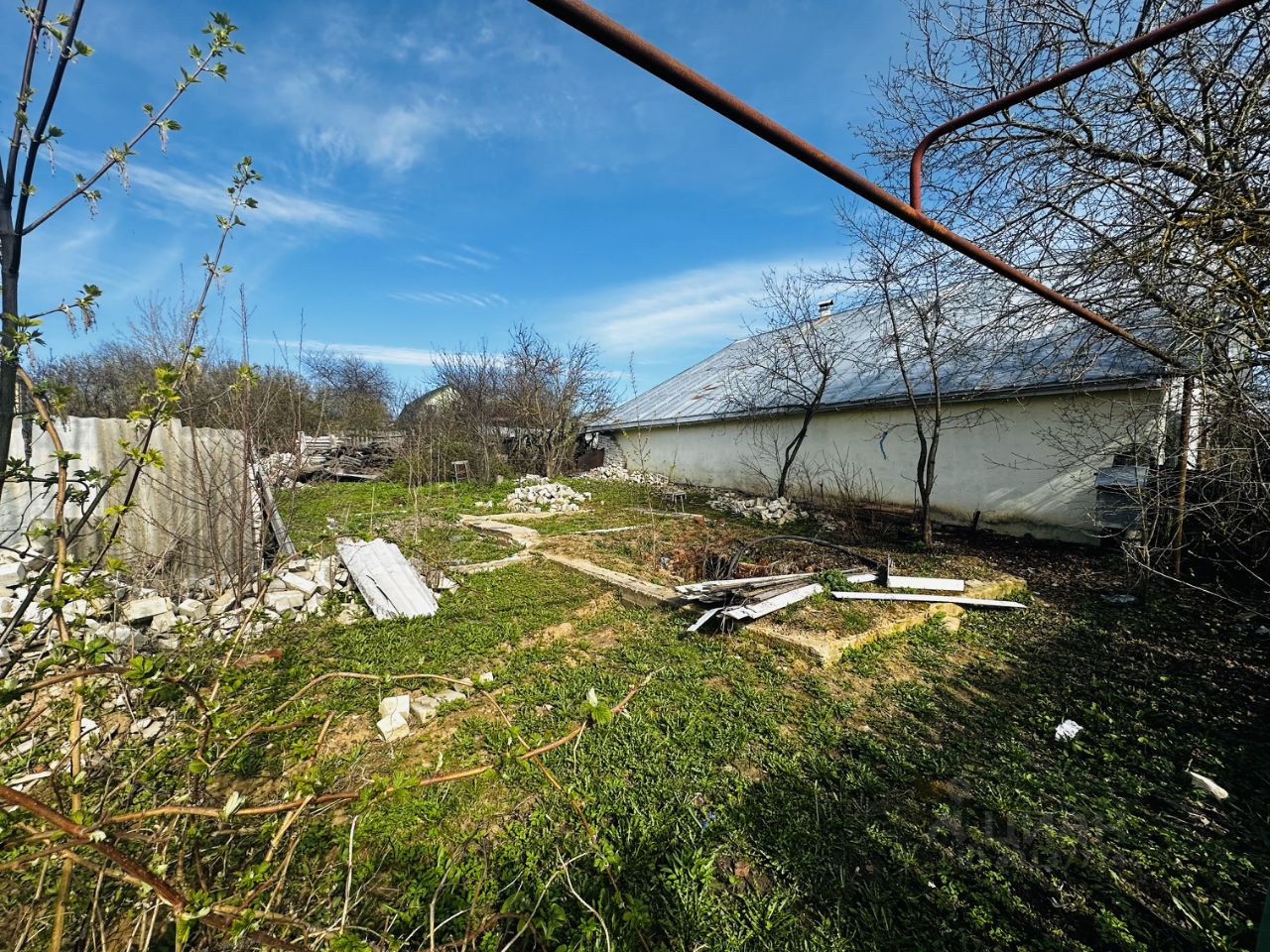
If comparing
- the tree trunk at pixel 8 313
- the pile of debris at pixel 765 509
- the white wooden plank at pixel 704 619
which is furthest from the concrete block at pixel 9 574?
the pile of debris at pixel 765 509

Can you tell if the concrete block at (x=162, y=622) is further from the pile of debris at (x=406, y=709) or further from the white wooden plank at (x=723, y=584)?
the white wooden plank at (x=723, y=584)

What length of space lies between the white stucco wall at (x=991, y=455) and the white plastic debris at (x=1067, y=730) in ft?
10.7

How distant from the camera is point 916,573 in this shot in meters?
6.01

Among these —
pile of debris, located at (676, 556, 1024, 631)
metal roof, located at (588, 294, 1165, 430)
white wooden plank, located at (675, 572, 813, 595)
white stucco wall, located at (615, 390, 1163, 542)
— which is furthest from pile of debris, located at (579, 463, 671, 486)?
white wooden plank, located at (675, 572, 813, 595)

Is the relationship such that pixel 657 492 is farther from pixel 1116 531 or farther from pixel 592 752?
pixel 592 752

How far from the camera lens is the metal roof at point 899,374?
606 cm

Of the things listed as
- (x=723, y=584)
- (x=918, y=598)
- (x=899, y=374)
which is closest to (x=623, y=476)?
(x=899, y=374)

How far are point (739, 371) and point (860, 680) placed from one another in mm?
12411

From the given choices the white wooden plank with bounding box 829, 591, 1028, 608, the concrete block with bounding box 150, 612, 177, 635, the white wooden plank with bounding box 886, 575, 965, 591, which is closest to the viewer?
the concrete block with bounding box 150, 612, 177, 635

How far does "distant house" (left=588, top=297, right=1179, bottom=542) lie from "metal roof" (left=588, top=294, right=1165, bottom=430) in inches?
1.4

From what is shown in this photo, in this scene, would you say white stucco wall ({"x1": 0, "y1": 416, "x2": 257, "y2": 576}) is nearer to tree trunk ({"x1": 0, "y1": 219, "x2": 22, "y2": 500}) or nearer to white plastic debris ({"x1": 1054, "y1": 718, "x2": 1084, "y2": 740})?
tree trunk ({"x1": 0, "y1": 219, "x2": 22, "y2": 500})

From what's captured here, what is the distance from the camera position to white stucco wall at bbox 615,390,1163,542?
705 centimetres

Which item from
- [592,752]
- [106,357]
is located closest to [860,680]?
[592,752]

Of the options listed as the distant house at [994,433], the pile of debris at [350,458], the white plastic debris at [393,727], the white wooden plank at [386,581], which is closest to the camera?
the white plastic debris at [393,727]
